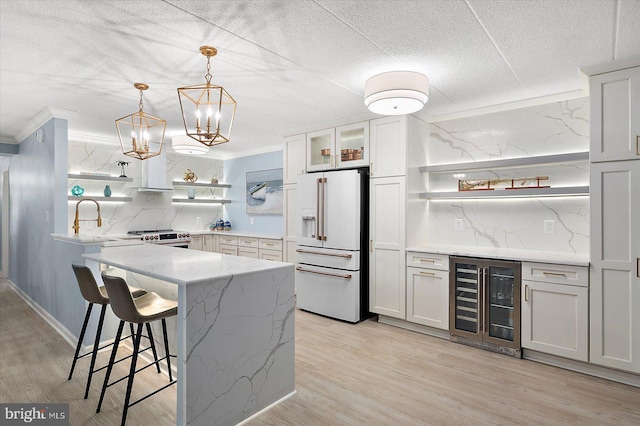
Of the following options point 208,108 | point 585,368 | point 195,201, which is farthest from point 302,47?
point 195,201

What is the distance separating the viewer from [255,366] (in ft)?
7.07

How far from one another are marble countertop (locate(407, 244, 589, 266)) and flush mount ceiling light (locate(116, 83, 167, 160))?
2.72 metres

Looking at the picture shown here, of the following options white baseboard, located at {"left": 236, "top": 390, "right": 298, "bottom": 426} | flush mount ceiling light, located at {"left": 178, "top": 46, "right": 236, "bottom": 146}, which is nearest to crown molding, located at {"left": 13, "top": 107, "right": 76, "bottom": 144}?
flush mount ceiling light, located at {"left": 178, "top": 46, "right": 236, "bottom": 146}

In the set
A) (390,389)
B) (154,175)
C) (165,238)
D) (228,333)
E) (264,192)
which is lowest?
(390,389)

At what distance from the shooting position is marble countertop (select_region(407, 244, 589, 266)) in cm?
288

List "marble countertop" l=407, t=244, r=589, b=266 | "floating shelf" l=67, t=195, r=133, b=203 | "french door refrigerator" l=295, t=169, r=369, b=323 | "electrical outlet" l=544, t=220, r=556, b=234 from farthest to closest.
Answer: "floating shelf" l=67, t=195, r=133, b=203 < "french door refrigerator" l=295, t=169, r=369, b=323 < "electrical outlet" l=544, t=220, r=556, b=234 < "marble countertop" l=407, t=244, r=589, b=266

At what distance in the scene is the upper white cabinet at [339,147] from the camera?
4117 mm

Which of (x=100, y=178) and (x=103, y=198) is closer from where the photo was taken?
(x=100, y=178)

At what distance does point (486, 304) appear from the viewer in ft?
10.6

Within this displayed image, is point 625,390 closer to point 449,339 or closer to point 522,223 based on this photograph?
point 449,339

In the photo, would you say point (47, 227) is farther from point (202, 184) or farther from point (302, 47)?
point (302, 47)

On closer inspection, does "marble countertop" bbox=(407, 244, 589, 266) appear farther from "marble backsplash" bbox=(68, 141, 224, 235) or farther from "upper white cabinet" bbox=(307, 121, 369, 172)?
"marble backsplash" bbox=(68, 141, 224, 235)

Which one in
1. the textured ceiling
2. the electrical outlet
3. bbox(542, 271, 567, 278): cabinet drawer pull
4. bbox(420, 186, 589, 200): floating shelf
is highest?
the textured ceiling

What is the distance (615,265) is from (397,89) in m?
2.11
